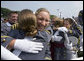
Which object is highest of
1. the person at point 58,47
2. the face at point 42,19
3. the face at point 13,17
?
the face at point 42,19

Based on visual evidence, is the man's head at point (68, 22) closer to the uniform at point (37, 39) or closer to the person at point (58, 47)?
the person at point (58, 47)

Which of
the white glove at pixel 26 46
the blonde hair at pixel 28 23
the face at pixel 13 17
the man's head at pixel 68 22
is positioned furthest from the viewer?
the face at pixel 13 17

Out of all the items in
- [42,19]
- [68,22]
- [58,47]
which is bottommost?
[58,47]

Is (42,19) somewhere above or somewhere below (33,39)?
above

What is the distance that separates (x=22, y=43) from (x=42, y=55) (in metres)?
0.22

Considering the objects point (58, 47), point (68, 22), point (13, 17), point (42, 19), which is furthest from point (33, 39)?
point (13, 17)

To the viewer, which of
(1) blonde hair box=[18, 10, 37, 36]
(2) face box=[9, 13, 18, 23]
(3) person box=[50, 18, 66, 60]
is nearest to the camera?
(1) blonde hair box=[18, 10, 37, 36]

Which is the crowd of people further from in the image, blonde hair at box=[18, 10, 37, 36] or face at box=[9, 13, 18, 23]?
face at box=[9, 13, 18, 23]

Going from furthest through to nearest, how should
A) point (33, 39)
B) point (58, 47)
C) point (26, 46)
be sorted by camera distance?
1. point (58, 47)
2. point (33, 39)
3. point (26, 46)

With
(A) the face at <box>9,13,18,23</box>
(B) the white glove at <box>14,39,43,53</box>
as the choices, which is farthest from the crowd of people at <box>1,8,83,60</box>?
(A) the face at <box>9,13,18,23</box>

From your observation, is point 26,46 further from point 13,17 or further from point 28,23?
point 13,17

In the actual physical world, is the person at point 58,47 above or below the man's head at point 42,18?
below

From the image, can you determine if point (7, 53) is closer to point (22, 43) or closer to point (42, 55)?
point (22, 43)

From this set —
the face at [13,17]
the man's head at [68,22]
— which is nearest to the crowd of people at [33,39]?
the man's head at [68,22]
